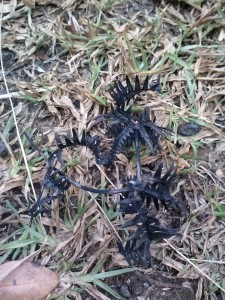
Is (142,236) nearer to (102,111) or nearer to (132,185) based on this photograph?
(132,185)

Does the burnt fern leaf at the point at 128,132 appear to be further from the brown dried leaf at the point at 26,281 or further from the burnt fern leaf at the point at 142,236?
the brown dried leaf at the point at 26,281

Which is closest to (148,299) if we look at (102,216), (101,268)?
(101,268)

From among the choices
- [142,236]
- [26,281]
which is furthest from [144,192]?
[26,281]

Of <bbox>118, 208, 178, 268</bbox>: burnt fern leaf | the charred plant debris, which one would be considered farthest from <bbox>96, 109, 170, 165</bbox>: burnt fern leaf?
<bbox>118, 208, 178, 268</bbox>: burnt fern leaf

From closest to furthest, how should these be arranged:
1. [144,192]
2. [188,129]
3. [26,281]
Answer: [144,192] < [26,281] < [188,129]

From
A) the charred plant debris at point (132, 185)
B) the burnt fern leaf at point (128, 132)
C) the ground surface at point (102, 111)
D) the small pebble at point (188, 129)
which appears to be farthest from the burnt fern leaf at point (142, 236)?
the small pebble at point (188, 129)

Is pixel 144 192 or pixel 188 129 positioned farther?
pixel 188 129

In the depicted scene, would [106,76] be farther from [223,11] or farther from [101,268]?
[101,268]
